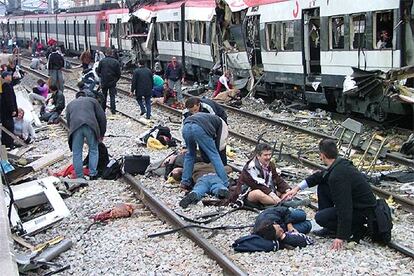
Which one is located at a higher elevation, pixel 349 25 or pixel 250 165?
pixel 349 25

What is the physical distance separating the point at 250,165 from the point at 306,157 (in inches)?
167

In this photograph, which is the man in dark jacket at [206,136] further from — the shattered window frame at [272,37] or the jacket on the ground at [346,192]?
the shattered window frame at [272,37]

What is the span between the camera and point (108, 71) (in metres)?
17.1

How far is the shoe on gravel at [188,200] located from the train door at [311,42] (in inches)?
375

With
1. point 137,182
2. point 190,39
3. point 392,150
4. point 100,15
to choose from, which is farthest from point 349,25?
point 100,15

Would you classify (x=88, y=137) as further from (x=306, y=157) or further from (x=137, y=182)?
(x=306, y=157)

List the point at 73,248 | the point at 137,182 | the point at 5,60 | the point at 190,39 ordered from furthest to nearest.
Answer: the point at 190,39 < the point at 5,60 < the point at 137,182 < the point at 73,248

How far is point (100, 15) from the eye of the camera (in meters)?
40.7

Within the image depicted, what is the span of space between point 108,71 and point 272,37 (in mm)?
5442

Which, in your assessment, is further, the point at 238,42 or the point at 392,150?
the point at 238,42

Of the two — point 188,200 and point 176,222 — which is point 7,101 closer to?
point 188,200

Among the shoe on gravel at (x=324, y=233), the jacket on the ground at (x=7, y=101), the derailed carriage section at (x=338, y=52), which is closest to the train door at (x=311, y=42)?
the derailed carriage section at (x=338, y=52)

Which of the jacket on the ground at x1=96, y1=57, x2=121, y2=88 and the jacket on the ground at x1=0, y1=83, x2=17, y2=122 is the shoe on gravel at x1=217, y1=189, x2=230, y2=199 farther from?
the jacket on the ground at x1=96, y1=57, x2=121, y2=88

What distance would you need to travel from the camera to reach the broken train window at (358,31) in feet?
48.9
